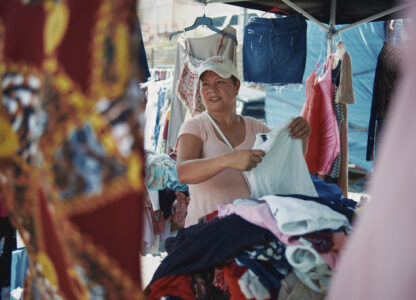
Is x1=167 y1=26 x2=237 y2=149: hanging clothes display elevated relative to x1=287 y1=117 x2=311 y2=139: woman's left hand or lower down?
elevated

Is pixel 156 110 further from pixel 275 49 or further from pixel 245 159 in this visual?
pixel 245 159

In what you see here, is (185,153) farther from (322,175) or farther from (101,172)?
(322,175)

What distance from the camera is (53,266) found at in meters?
0.73

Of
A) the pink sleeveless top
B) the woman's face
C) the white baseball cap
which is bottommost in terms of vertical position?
the pink sleeveless top

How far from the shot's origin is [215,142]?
1.91m

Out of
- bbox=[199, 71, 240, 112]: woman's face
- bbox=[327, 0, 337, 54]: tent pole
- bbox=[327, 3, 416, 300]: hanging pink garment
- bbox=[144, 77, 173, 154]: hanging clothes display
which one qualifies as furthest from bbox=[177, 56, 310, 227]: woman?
bbox=[144, 77, 173, 154]: hanging clothes display

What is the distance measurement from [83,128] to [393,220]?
60 cm

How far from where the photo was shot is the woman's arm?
1.53 m

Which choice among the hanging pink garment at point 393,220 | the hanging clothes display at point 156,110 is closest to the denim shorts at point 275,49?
the hanging clothes display at point 156,110

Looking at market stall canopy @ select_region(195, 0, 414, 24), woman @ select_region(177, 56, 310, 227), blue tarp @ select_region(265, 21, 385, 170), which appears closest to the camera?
woman @ select_region(177, 56, 310, 227)

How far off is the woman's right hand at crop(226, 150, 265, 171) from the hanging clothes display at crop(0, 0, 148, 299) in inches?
36.1

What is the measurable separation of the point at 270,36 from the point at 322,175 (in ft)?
4.95

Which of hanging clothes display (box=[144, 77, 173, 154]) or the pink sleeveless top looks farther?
hanging clothes display (box=[144, 77, 173, 154])

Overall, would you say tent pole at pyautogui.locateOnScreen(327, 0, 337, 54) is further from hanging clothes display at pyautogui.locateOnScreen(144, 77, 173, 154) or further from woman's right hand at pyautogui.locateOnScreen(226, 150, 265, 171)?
woman's right hand at pyautogui.locateOnScreen(226, 150, 265, 171)
